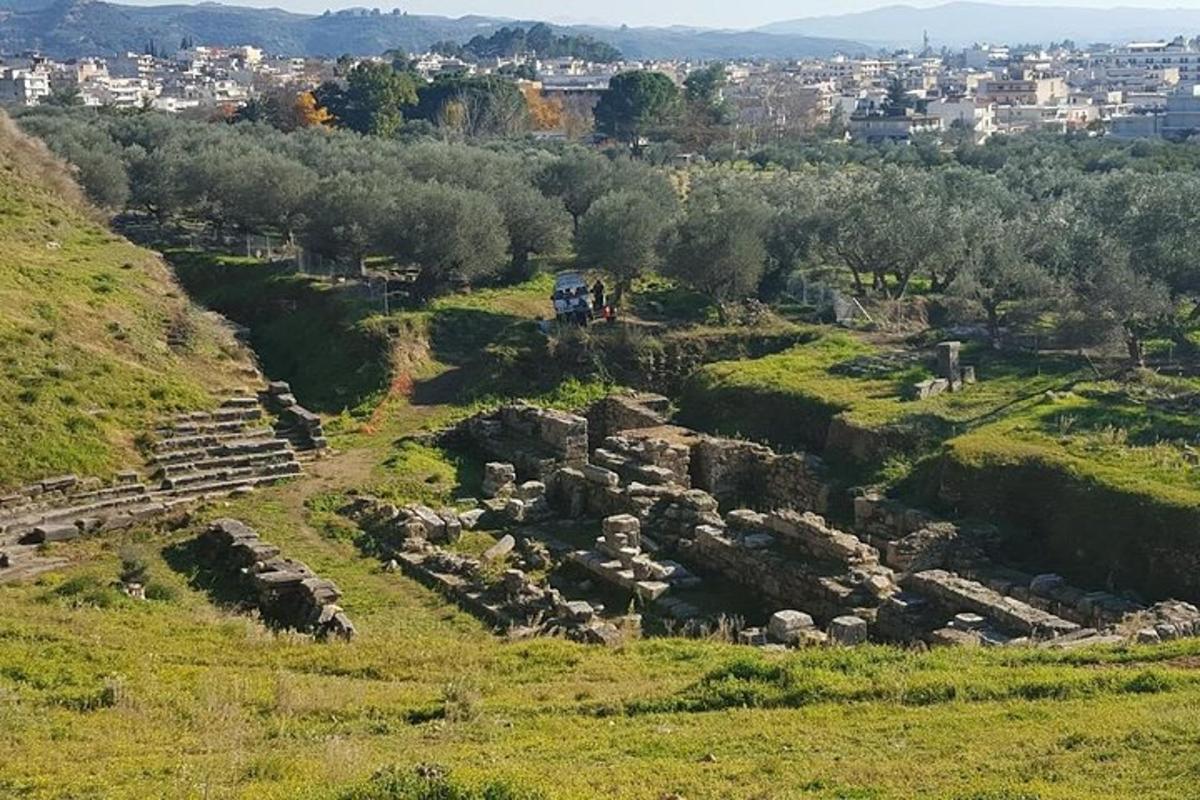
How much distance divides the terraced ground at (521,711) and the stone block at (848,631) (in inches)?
102

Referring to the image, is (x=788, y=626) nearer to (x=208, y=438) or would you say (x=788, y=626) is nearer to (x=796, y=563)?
(x=796, y=563)

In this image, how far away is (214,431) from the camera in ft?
110

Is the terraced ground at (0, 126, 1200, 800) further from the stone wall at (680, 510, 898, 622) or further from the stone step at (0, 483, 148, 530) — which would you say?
the stone wall at (680, 510, 898, 622)

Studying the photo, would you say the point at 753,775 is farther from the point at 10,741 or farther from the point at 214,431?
the point at 214,431

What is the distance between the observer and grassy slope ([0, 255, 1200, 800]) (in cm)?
1302

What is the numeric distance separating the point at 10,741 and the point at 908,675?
9.88 metres

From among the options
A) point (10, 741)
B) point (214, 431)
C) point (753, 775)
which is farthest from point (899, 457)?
point (10, 741)

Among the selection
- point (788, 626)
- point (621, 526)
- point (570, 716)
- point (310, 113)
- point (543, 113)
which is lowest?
point (621, 526)

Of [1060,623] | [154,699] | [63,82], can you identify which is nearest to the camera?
[154,699]

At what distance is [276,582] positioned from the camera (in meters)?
24.8

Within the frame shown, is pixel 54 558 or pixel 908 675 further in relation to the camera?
pixel 54 558

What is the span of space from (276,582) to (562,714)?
1009 centimetres

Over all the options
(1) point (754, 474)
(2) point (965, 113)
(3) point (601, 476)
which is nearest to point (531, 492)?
(3) point (601, 476)

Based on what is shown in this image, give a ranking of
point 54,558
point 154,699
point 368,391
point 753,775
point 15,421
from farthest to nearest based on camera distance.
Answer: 1. point 368,391
2. point 15,421
3. point 54,558
4. point 154,699
5. point 753,775
